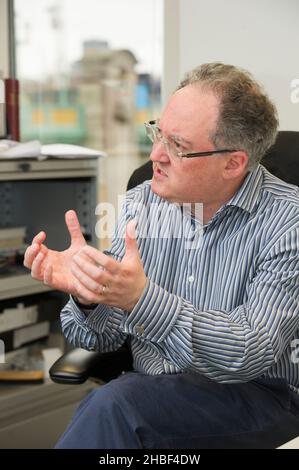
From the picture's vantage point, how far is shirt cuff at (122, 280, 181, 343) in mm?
1152

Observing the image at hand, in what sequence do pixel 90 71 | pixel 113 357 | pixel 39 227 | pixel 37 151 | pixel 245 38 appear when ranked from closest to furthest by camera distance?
pixel 113 357, pixel 245 38, pixel 37 151, pixel 39 227, pixel 90 71

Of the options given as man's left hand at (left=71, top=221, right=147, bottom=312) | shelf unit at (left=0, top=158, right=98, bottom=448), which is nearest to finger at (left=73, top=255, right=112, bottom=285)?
man's left hand at (left=71, top=221, right=147, bottom=312)

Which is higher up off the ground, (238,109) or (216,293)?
(238,109)

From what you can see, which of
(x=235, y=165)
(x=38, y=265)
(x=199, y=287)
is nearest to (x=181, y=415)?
(x=199, y=287)

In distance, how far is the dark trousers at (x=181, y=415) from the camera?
1.15m

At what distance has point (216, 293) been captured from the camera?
4.47ft

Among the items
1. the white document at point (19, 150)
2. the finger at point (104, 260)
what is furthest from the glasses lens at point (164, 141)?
the white document at point (19, 150)

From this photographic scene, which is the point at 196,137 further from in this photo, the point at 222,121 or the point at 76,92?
the point at 76,92

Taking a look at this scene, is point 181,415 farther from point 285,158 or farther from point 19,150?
point 19,150

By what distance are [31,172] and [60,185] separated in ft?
0.85

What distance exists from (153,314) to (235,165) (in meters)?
A: 0.39

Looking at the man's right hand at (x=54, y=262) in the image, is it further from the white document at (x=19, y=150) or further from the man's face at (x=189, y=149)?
the white document at (x=19, y=150)

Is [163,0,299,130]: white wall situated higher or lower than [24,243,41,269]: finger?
higher

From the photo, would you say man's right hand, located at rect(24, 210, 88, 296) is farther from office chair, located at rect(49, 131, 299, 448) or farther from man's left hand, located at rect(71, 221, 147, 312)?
office chair, located at rect(49, 131, 299, 448)
